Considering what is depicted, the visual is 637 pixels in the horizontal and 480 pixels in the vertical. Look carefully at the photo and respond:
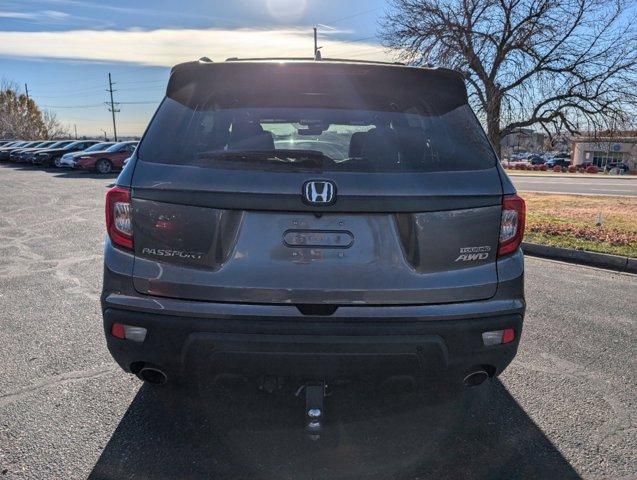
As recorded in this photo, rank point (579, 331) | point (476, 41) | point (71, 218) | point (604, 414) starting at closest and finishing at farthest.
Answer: point (604, 414), point (579, 331), point (71, 218), point (476, 41)

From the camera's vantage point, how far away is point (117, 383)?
3406 mm

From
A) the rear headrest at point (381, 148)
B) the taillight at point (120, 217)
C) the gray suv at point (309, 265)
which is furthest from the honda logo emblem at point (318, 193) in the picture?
the taillight at point (120, 217)

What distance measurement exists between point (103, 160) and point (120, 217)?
23088 millimetres

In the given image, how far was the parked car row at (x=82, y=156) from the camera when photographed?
922 inches

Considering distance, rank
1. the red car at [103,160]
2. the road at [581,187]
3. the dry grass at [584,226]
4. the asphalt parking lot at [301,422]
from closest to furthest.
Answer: the asphalt parking lot at [301,422] → the dry grass at [584,226] → the road at [581,187] → the red car at [103,160]

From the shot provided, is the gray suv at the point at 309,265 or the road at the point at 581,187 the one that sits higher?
the gray suv at the point at 309,265

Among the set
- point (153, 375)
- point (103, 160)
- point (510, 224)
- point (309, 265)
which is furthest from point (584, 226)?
point (103, 160)

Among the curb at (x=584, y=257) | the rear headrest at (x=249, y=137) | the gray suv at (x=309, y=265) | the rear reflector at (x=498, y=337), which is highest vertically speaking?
the rear headrest at (x=249, y=137)

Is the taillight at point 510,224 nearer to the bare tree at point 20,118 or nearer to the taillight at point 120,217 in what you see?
the taillight at point 120,217

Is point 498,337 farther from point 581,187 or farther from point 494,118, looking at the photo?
point 581,187

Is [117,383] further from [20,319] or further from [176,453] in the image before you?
[20,319]

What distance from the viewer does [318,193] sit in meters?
2.23

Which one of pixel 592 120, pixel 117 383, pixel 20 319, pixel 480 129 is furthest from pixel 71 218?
pixel 592 120

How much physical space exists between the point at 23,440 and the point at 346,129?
7.98 ft
